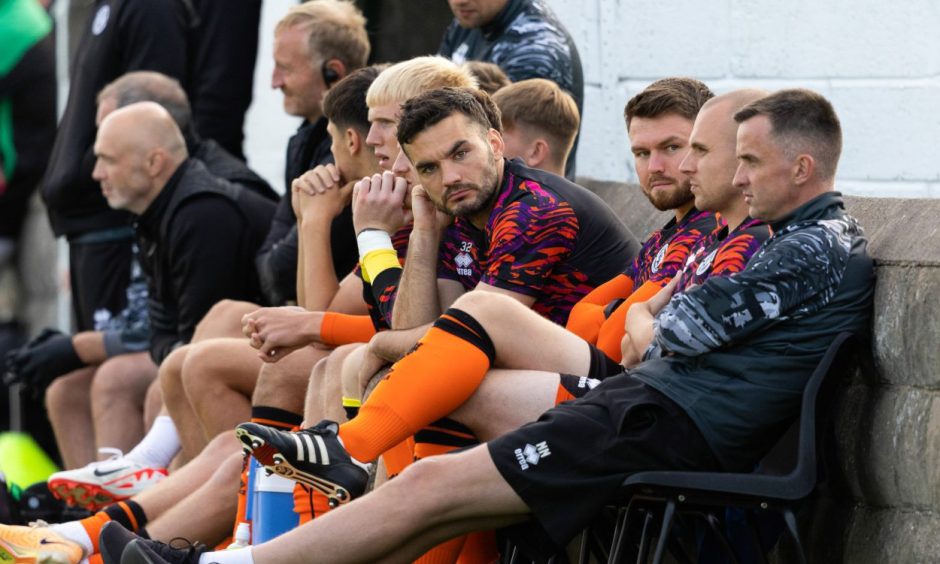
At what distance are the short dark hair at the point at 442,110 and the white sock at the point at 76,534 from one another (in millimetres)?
1330

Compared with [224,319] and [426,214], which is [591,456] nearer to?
[426,214]

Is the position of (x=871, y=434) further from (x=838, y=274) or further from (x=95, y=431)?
(x=95, y=431)

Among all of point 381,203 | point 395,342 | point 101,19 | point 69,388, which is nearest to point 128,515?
point 381,203

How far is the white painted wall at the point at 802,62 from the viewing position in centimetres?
482

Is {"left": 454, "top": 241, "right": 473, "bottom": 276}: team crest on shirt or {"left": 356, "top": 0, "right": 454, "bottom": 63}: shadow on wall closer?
{"left": 454, "top": 241, "right": 473, "bottom": 276}: team crest on shirt

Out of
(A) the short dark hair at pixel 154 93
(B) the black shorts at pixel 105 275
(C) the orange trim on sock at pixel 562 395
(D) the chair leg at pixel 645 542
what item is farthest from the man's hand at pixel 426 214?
(B) the black shorts at pixel 105 275

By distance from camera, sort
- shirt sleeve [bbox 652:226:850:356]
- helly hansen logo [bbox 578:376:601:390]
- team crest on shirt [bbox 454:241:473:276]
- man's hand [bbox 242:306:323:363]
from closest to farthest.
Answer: shirt sleeve [bbox 652:226:850:356]
helly hansen logo [bbox 578:376:601:390]
team crest on shirt [bbox 454:241:473:276]
man's hand [bbox 242:306:323:363]

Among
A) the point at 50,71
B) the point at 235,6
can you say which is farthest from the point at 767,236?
the point at 50,71

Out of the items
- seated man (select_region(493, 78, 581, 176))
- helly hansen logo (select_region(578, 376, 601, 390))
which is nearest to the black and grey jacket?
seated man (select_region(493, 78, 581, 176))

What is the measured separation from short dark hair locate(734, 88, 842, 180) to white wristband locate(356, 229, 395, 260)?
1.30 metres

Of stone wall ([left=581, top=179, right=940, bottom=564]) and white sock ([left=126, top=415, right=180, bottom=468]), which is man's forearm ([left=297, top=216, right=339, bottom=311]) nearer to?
white sock ([left=126, top=415, right=180, bottom=468])

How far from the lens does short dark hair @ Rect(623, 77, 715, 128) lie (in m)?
3.86

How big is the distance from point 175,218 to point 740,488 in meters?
3.07

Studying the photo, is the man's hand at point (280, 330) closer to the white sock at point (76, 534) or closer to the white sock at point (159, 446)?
the white sock at point (76, 534)
